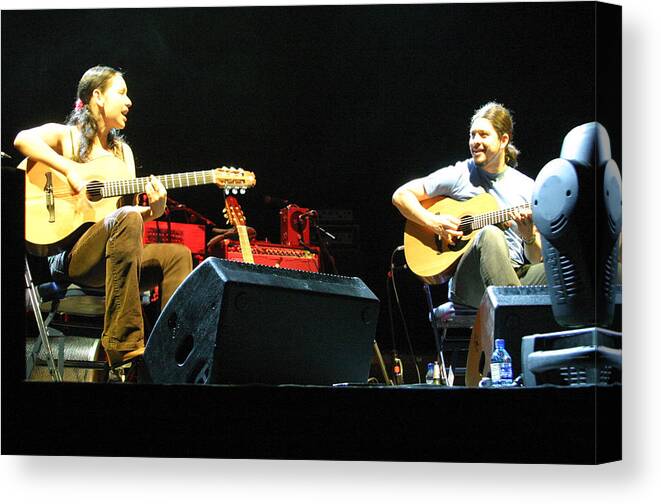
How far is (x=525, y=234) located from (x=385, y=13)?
4.04ft

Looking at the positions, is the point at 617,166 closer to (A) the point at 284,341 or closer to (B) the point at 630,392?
(B) the point at 630,392

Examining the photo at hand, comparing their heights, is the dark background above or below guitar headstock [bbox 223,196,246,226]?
above

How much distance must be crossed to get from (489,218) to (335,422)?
1376 millimetres

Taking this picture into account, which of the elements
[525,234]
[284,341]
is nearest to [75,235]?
[284,341]

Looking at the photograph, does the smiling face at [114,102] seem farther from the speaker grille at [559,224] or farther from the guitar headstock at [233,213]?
the speaker grille at [559,224]

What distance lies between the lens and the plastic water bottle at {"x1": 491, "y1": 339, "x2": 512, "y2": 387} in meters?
5.25

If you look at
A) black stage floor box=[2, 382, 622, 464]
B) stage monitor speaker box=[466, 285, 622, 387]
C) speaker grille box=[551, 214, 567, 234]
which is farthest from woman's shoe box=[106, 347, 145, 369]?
speaker grille box=[551, 214, 567, 234]

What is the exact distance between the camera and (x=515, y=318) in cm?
530

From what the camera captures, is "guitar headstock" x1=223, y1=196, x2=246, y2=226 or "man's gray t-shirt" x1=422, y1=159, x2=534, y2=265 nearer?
"man's gray t-shirt" x1=422, y1=159, x2=534, y2=265

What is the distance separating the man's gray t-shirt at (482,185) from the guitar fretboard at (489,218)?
0.08ft

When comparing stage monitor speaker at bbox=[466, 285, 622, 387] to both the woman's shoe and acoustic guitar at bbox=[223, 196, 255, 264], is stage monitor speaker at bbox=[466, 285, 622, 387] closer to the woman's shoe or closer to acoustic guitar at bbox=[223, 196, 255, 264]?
acoustic guitar at bbox=[223, 196, 255, 264]

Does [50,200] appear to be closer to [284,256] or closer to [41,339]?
[41,339]

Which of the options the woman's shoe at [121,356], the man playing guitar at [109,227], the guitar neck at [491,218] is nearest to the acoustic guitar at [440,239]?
the guitar neck at [491,218]

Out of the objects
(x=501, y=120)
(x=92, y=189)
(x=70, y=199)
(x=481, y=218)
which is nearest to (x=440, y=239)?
(x=481, y=218)
